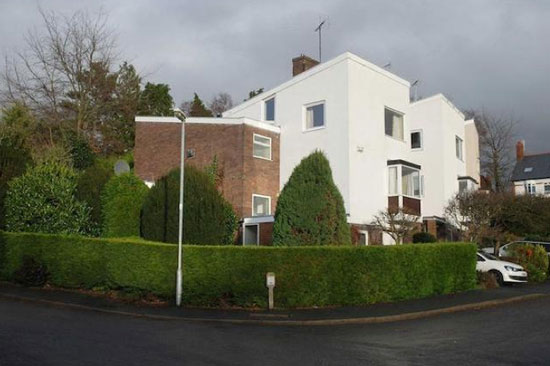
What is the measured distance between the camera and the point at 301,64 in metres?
32.6

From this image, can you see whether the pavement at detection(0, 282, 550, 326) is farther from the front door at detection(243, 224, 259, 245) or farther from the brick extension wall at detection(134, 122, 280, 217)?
the brick extension wall at detection(134, 122, 280, 217)

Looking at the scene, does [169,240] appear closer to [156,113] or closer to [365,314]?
[365,314]

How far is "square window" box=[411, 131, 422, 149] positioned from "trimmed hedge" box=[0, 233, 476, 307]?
15.3 meters

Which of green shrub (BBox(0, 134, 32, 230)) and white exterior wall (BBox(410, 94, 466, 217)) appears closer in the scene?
green shrub (BBox(0, 134, 32, 230))

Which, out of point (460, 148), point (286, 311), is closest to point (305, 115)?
point (460, 148)

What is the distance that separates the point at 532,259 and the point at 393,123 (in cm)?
925

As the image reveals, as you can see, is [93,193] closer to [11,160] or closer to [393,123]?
[11,160]

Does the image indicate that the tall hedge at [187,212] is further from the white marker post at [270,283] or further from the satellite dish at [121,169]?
the white marker post at [270,283]

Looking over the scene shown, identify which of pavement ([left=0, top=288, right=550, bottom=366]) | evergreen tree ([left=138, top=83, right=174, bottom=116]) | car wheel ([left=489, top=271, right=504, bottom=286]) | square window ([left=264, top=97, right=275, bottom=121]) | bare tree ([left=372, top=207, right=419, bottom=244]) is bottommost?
pavement ([left=0, top=288, right=550, bottom=366])

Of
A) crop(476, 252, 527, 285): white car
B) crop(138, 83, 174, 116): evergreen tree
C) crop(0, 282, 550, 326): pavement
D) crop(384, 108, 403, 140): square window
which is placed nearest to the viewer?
crop(0, 282, 550, 326): pavement

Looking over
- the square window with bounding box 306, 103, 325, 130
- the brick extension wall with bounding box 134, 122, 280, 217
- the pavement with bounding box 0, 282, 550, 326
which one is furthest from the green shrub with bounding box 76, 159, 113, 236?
the square window with bounding box 306, 103, 325, 130

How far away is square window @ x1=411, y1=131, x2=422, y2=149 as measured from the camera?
32688mm

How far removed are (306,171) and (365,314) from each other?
533 centimetres

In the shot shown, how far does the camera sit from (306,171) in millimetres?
18406
